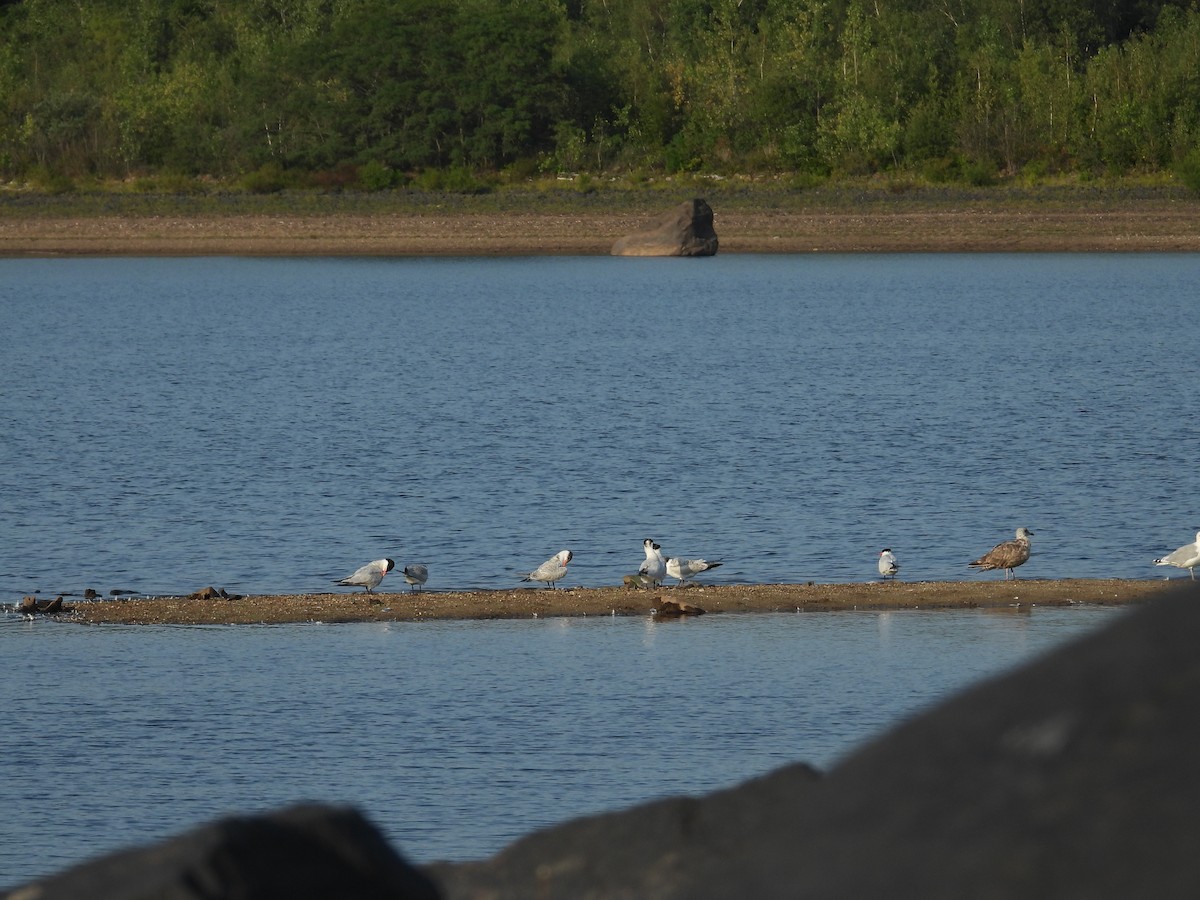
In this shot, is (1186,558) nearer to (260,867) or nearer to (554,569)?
(554,569)

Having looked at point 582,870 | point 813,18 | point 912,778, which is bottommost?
point 582,870

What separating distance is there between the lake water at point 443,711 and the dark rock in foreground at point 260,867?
6288 millimetres

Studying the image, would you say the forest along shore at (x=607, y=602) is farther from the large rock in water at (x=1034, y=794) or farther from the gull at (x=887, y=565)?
the large rock in water at (x=1034, y=794)

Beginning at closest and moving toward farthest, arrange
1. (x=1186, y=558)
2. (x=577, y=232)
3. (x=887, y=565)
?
(x=1186, y=558) → (x=887, y=565) → (x=577, y=232)

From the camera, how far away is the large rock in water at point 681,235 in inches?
2879

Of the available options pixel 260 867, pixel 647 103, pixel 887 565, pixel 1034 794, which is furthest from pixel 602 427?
pixel 647 103

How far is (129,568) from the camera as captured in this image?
21141 millimetres

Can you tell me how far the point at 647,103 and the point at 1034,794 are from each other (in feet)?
297

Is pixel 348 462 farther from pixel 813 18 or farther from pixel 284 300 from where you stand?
pixel 813 18

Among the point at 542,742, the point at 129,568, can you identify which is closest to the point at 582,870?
the point at 542,742

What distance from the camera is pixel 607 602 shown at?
1839 centimetres

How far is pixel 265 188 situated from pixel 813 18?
31.2m

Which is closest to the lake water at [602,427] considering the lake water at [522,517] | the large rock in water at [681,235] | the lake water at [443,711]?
the lake water at [522,517]

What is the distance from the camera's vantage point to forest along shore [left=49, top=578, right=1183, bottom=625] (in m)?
Result: 18.0
